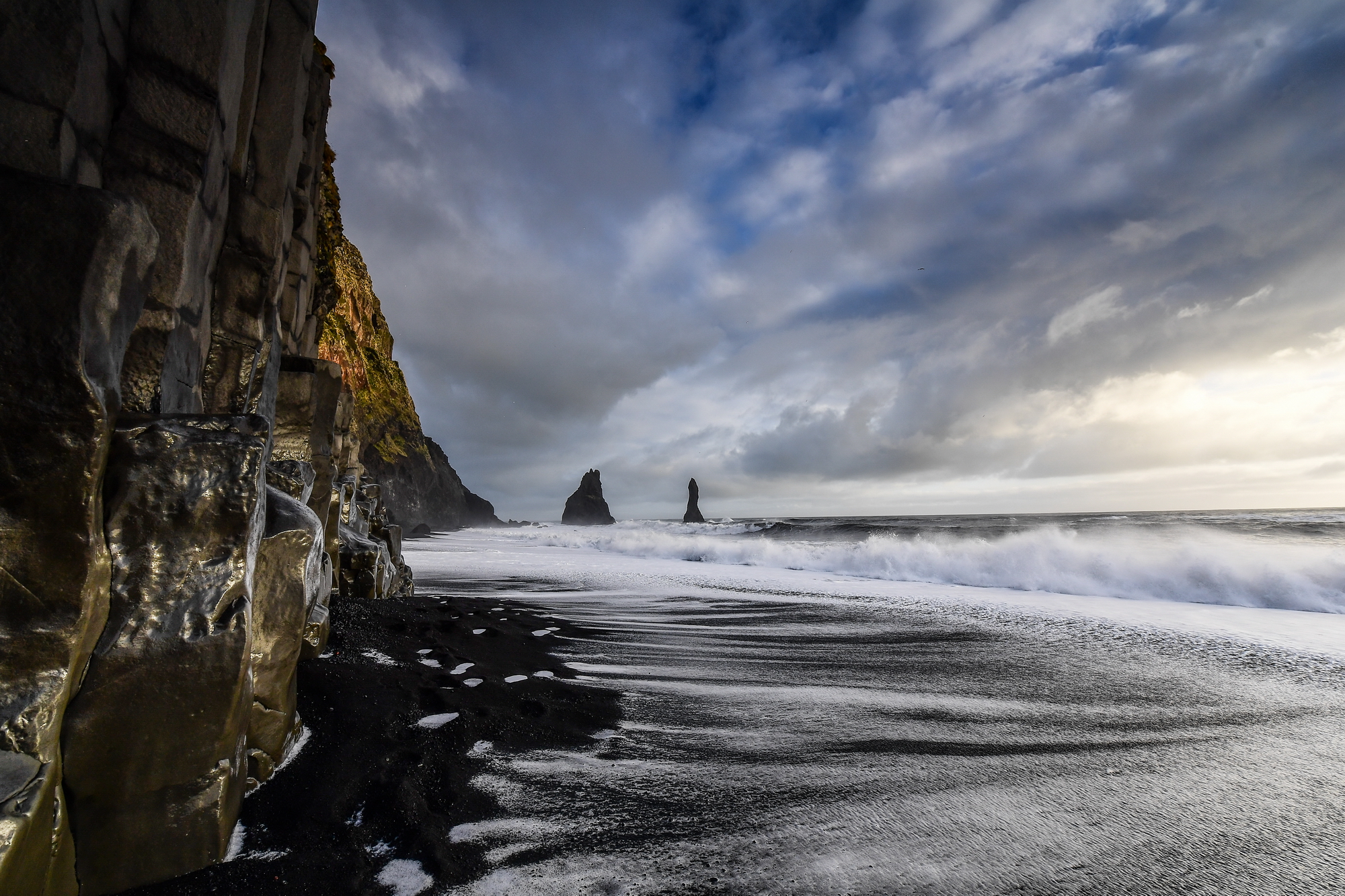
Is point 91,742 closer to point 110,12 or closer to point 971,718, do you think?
point 110,12

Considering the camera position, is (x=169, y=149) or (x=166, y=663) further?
(x=169, y=149)

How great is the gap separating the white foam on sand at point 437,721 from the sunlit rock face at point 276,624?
578 mm

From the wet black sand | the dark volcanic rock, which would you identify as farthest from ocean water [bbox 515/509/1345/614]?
the dark volcanic rock

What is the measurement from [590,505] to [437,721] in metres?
82.3

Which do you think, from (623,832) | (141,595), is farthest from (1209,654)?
(141,595)

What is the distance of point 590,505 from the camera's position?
8388cm

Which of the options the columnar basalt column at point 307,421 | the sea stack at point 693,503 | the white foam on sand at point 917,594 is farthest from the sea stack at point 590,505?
the columnar basalt column at point 307,421

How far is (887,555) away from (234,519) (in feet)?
35.1

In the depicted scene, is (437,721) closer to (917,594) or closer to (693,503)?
(917,594)

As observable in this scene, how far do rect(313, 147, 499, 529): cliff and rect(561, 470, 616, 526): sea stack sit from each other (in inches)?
1049

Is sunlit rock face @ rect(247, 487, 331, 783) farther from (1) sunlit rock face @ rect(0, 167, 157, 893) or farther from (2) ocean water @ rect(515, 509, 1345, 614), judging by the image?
(2) ocean water @ rect(515, 509, 1345, 614)

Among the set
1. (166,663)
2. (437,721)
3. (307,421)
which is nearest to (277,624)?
(166,663)

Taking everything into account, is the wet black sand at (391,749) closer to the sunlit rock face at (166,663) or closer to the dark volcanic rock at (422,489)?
the sunlit rock face at (166,663)

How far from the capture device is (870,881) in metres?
1.63
